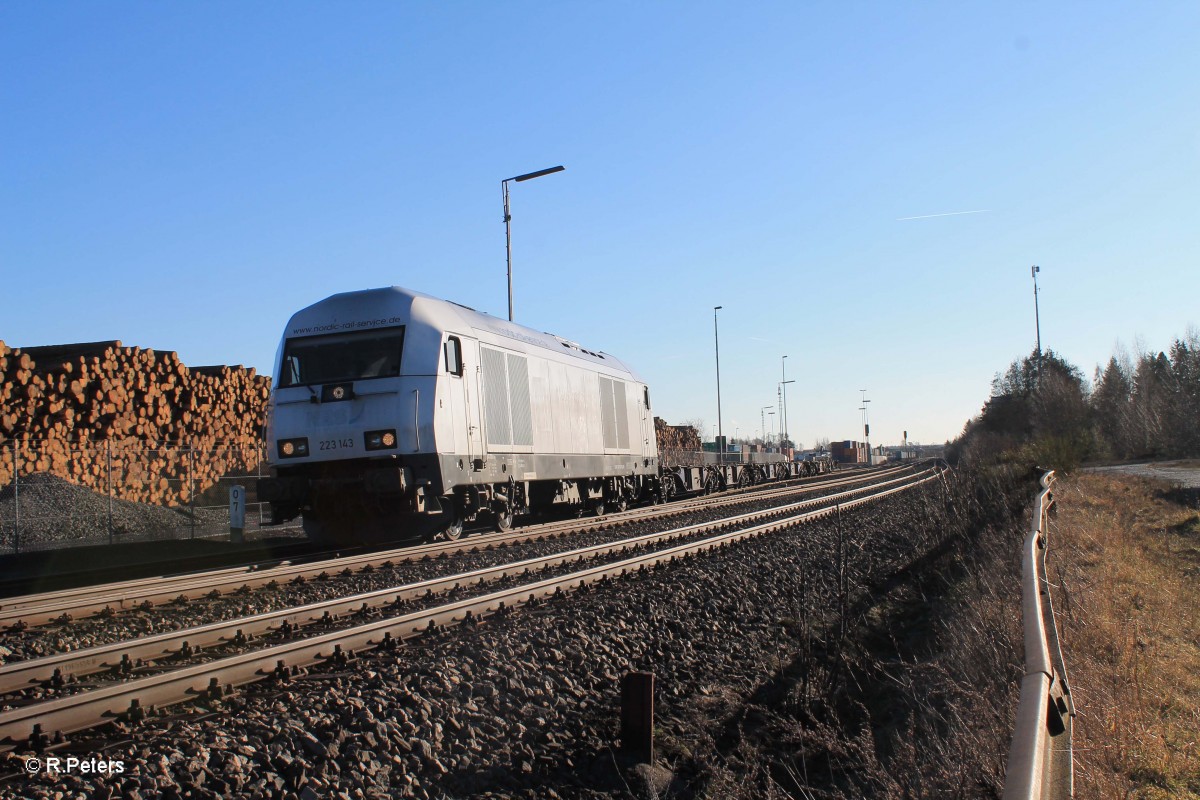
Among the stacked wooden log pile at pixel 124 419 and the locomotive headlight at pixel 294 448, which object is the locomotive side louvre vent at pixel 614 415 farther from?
the stacked wooden log pile at pixel 124 419

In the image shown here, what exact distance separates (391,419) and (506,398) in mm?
2984

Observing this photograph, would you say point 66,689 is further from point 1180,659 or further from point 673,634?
point 1180,659

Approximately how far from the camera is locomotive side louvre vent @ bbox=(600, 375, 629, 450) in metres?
20.3

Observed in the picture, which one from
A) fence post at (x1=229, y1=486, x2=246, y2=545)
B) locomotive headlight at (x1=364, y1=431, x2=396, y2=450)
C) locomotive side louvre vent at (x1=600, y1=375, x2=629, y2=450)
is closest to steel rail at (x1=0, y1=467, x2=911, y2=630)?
locomotive headlight at (x1=364, y1=431, x2=396, y2=450)

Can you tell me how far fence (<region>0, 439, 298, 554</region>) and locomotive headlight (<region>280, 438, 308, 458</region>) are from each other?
4.80 m

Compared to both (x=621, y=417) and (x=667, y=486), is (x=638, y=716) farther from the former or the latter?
(x=667, y=486)

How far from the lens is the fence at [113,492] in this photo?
15.4 metres

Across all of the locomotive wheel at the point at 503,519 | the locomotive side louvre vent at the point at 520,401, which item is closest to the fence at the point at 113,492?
the locomotive wheel at the point at 503,519

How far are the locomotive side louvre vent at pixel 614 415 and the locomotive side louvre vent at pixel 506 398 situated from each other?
14.5 ft

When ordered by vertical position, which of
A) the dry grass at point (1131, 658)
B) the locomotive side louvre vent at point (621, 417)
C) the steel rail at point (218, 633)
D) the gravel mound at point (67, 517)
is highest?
the locomotive side louvre vent at point (621, 417)

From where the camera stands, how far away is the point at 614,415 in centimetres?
2100

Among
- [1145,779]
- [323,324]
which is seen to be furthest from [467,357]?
[1145,779]

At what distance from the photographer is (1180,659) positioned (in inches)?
269

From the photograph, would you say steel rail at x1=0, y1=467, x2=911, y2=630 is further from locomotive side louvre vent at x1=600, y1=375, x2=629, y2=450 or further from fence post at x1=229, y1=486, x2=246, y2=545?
locomotive side louvre vent at x1=600, y1=375, x2=629, y2=450
